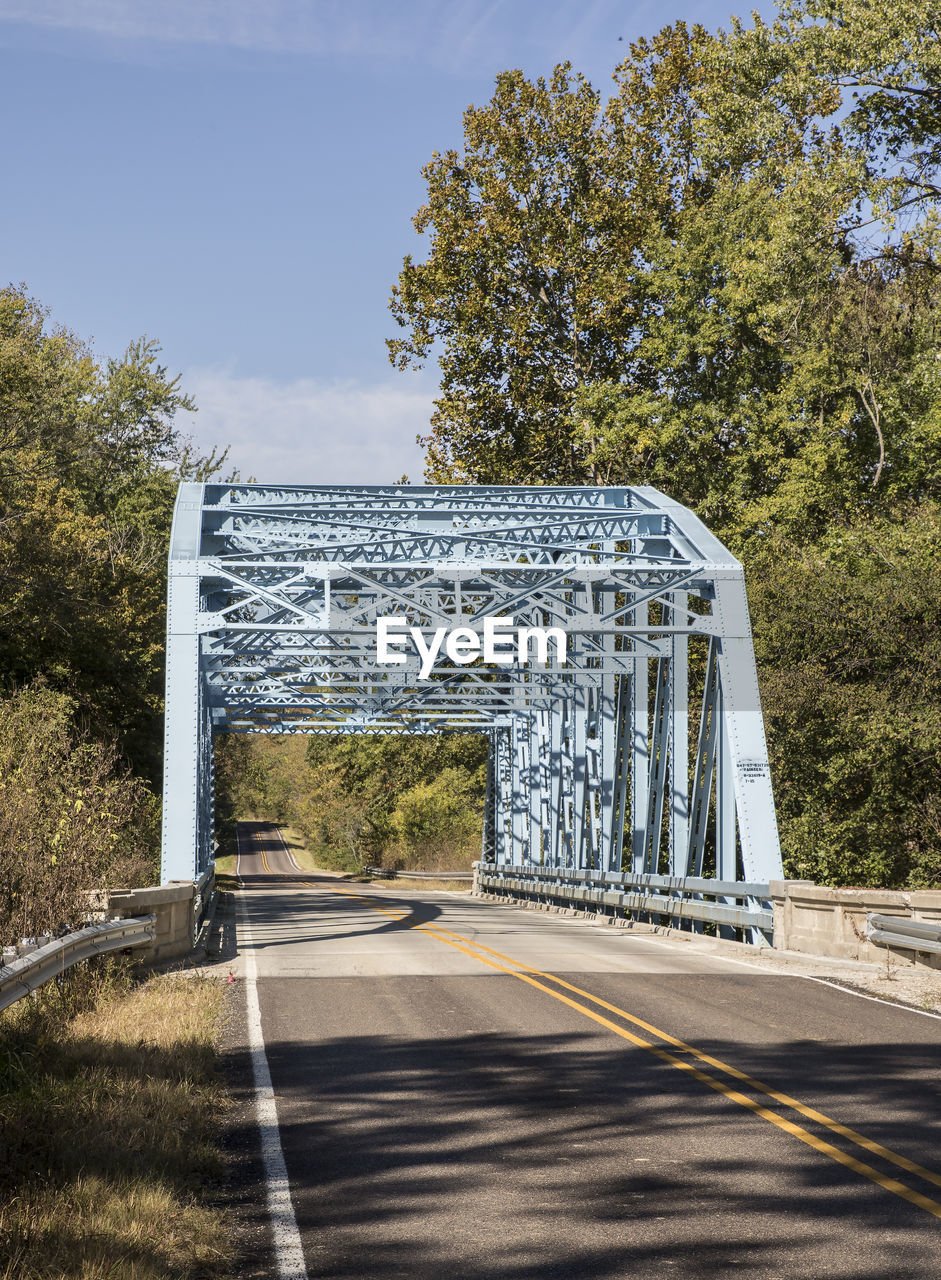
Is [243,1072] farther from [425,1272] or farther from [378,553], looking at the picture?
[378,553]

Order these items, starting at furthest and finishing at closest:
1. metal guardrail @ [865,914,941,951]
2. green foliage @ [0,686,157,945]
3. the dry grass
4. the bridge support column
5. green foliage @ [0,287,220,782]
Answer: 1. green foliage @ [0,287,220,782]
2. the bridge support column
3. metal guardrail @ [865,914,941,951]
4. green foliage @ [0,686,157,945]
5. the dry grass

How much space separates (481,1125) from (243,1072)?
2193mm

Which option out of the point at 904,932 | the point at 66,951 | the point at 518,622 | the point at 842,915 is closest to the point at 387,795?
the point at 518,622

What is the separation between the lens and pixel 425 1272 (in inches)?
198

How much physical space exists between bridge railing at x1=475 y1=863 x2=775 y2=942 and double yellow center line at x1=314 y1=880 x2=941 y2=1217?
11.8 feet

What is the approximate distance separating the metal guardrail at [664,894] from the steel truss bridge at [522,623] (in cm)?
28

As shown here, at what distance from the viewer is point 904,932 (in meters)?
13.0

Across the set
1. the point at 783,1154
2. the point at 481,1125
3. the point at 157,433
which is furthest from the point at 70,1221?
the point at 157,433

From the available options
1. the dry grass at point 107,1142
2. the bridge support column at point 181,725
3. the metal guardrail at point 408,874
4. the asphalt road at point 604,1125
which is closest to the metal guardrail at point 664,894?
the asphalt road at point 604,1125

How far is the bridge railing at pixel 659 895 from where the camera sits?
16.9 metres

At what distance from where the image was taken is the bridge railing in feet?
55.3

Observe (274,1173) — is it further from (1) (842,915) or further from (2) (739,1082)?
(1) (842,915)

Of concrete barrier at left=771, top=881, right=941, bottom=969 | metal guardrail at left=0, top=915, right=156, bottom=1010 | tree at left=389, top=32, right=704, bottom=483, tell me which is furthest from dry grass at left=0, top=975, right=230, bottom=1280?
tree at left=389, top=32, right=704, bottom=483

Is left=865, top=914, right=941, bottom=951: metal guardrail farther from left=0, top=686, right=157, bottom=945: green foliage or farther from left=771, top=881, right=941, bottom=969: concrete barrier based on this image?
left=0, top=686, right=157, bottom=945: green foliage
